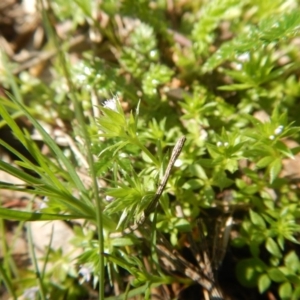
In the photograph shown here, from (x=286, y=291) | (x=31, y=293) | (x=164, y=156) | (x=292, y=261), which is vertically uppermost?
(x=164, y=156)

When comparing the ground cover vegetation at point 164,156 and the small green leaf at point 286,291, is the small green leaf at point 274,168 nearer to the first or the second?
the ground cover vegetation at point 164,156

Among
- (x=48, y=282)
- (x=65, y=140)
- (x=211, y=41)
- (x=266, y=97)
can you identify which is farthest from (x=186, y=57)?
(x=48, y=282)

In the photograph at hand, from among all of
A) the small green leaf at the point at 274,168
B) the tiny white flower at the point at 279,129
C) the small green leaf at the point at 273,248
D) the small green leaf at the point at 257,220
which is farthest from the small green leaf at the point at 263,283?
the tiny white flower at the point at 279,129

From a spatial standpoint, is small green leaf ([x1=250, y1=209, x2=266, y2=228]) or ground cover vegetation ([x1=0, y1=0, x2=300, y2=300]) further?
small green leaf ([x1=250, y1=209, x2=266, y2=228])

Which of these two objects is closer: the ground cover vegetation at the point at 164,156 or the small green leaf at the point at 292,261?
the ground cover vegetation at the point at 164,156

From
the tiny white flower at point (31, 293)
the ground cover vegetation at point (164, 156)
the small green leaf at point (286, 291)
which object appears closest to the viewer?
the ground cover vegetation at point (164, 156)

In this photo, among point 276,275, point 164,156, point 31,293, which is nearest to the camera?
point 164,156

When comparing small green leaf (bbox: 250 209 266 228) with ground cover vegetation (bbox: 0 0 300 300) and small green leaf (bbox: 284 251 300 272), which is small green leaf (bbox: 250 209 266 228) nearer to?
ground cover vegetation (bbox: 0 0 300 300)

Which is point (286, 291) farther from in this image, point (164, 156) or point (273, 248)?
point (164, 156)

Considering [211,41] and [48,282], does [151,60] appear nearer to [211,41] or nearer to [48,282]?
[211,41]

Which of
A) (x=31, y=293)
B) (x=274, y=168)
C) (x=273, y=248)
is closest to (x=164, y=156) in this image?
(x=274, y=168)

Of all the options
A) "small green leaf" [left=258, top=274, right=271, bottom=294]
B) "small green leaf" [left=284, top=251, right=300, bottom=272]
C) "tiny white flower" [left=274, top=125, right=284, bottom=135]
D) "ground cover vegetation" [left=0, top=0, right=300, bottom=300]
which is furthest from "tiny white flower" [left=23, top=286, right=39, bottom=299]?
"tiny white flower" [left=274, top=125, right=284, bottom=135]
